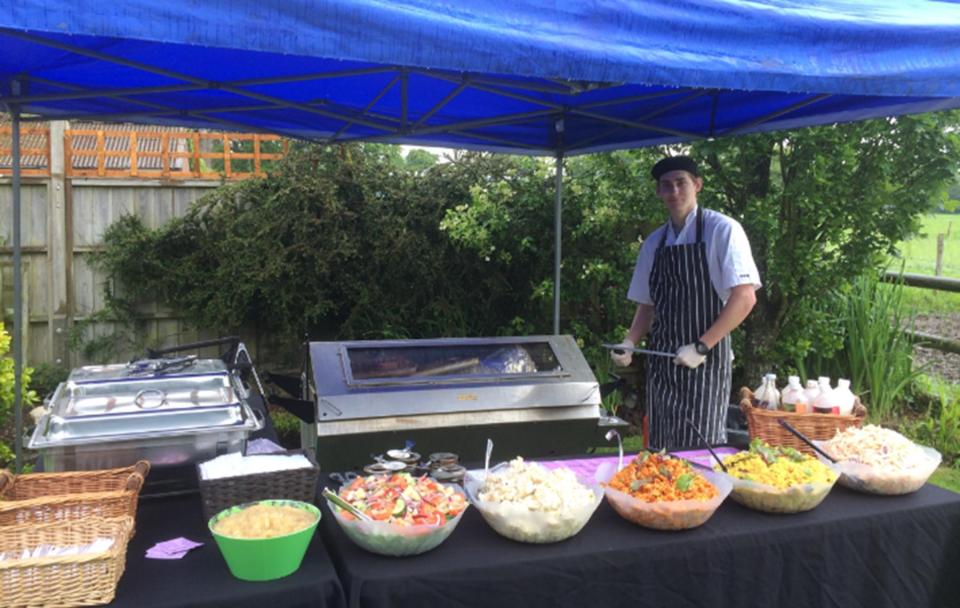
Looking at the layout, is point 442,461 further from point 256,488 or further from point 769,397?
point 769,397

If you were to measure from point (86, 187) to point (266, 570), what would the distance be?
15.6ft

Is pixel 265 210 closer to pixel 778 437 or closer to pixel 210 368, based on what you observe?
pixel 210 368

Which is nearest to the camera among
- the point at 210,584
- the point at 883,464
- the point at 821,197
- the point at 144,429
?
the point at 210,584

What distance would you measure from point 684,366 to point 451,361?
965mm

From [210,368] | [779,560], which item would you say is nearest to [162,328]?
[210,368]

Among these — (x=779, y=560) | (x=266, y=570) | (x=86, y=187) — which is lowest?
(x=779, y=560)

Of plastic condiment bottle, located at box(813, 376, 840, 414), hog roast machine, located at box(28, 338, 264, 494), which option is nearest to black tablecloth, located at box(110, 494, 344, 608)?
hog roast machine, located at box(28, 338, 264, 494)

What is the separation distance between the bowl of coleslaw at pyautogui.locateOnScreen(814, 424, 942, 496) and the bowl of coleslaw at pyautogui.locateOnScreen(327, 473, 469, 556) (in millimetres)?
1174

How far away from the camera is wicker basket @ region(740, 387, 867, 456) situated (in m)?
2.33

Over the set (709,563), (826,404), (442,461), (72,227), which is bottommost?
(709,563)

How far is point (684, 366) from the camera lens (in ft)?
9.65

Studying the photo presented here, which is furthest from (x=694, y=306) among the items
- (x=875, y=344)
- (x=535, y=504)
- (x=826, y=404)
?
(x=875, y=344)

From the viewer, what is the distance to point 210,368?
2.67 m

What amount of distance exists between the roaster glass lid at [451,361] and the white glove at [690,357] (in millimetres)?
496
